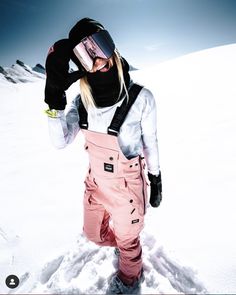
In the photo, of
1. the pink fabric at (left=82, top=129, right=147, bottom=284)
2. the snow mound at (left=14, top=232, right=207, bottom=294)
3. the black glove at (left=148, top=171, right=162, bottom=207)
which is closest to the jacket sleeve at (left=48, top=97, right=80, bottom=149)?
the pink fabric at (left=82, top=129, right=147, bottom=284)

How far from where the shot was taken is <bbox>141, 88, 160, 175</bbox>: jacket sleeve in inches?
69.7

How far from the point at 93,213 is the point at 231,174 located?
2.13m

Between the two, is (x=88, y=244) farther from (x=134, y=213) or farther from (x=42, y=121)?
(x=42, y=121)

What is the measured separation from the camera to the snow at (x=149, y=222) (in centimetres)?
219

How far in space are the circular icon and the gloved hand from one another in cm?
158

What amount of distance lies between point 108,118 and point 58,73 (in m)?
0.45

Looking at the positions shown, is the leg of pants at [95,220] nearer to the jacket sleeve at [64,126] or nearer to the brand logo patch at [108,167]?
the brand logo patch at [108,167]

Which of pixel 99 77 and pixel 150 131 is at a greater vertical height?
pixel 99 77

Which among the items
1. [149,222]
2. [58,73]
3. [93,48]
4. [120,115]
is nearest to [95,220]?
[149,222]

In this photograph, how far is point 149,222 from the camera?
282 centimetres

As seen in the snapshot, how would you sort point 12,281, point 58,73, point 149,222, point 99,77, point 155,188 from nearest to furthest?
point 58,73 < point 99,77 < point 155,188 < point 12,281 < point 149,222

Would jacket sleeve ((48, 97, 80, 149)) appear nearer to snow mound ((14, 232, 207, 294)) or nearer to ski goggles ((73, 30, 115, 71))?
ski goggles ((73, 30, 115, 71))

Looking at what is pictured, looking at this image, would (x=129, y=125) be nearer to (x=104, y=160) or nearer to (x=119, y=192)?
(x=104, y=160)

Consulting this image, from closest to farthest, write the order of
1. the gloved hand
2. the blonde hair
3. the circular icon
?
the gloved hand < the blonde hair < the circular icon
